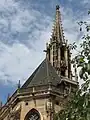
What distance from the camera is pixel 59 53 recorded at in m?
42.1

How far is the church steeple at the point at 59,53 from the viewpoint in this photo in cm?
4117

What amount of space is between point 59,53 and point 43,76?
8.07 meters

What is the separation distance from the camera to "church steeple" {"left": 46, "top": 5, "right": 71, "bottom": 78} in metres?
41.2

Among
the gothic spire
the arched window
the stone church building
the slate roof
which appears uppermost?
the gothic spire

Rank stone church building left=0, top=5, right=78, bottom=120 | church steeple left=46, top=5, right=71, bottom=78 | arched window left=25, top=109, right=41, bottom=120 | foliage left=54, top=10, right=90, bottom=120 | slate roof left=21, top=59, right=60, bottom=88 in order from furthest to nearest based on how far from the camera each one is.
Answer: church steeple left=46, top=5, right=71, bottom=78
slate roof left=21, top=59, right=60, bottom=88
arched window left=25, top=109, right=41, bottom=120
stone church building left=0, top=5, right=78, bottom=120
foliage left=54, top=10, right=90, bottom=120

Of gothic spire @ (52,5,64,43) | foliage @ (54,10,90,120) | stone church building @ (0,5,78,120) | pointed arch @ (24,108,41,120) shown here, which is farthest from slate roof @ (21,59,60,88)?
foliage @ (54,10,90,120)

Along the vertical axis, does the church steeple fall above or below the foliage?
above

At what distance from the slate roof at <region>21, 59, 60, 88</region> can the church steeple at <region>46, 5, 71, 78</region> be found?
2.91 meters

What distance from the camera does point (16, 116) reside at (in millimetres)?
32500

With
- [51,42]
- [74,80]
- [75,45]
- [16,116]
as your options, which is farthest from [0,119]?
[75,45]

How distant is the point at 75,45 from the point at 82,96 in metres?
1.84

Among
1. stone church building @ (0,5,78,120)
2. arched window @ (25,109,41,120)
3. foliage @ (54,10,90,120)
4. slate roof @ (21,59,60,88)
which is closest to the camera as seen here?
foliage @ (54,10,90,120)

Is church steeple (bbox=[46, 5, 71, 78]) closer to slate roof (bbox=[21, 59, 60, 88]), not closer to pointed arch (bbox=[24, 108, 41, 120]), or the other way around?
slate roof (bbox=[21, 59, 60, 88])

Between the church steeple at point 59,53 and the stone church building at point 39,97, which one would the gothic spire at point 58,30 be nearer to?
the church steeple at point 59,53
